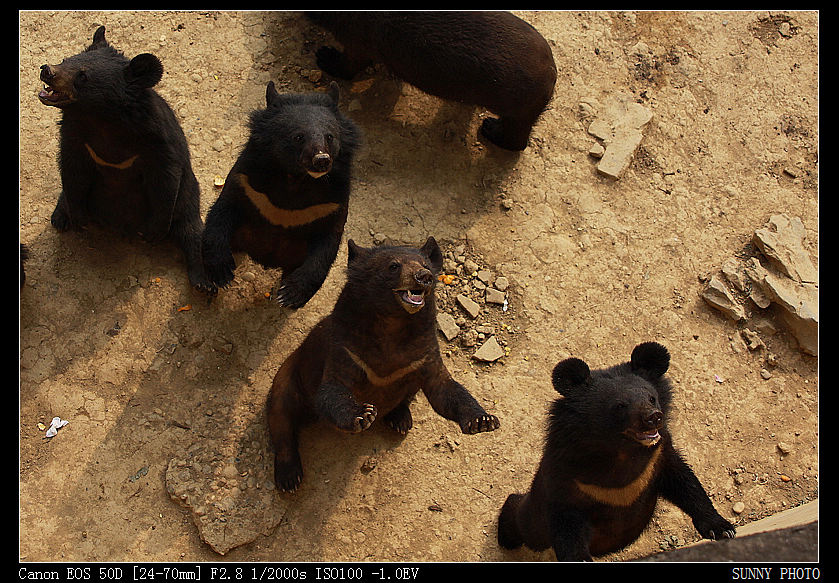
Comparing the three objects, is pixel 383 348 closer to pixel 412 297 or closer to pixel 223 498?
pixel 412 297

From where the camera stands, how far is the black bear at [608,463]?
4820mm

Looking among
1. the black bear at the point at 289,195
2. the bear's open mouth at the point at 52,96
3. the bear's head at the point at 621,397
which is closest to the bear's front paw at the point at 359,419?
the bear's head at the point at 621,397

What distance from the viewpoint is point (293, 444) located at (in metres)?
6.02

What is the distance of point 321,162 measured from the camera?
17.3 ft

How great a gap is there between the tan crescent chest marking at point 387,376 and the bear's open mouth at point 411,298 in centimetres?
55

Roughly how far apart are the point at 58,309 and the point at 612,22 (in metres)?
6.32

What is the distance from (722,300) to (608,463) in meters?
3.05

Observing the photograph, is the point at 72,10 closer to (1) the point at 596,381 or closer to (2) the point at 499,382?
(2) the point at 499,382

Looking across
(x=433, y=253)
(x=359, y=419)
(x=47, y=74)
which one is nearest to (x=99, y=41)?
(x=47, y=74)

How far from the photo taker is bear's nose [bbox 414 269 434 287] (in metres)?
5.00

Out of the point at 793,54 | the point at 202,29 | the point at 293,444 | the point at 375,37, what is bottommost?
the point at 293,444

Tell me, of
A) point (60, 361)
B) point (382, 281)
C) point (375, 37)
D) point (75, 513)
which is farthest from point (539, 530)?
point (375, 37)

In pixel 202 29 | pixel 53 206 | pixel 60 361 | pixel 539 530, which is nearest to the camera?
pixel 539 530

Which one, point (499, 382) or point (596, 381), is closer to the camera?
point (596, 381)
